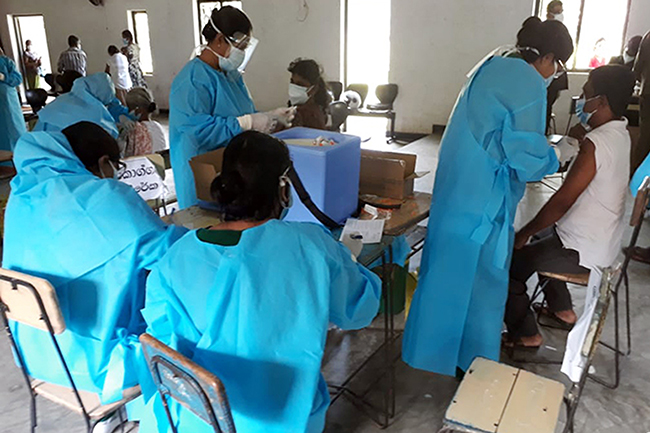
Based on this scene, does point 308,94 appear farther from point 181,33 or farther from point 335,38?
point 181,33

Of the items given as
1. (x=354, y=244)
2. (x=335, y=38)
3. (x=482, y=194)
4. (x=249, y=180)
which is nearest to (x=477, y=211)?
(x=482, y=194)

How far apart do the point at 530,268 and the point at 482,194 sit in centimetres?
57

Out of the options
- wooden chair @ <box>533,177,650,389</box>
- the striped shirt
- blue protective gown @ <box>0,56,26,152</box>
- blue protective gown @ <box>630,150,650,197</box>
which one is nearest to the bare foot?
wooden chair @ <box>533,177,650,389</box>

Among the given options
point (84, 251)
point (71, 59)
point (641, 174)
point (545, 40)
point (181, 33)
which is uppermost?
point (181, 33)

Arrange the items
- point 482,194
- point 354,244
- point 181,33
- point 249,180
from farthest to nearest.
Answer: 1. point 181,33
2. point 482,194
3. point 354,244
4. point 249,180

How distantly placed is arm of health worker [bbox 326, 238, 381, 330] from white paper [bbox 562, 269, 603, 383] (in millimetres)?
519

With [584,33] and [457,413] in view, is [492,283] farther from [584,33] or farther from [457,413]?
[584,33]

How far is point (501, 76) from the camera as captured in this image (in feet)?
5.49

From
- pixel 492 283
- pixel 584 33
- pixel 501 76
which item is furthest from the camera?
pixel 584 33

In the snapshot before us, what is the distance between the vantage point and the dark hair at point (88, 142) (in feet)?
4.96

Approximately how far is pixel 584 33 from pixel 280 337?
23.0 feet

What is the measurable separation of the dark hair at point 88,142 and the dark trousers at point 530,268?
5.40ft

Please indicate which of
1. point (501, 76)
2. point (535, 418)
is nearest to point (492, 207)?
point (501, 76)

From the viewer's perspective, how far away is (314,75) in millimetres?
2910
